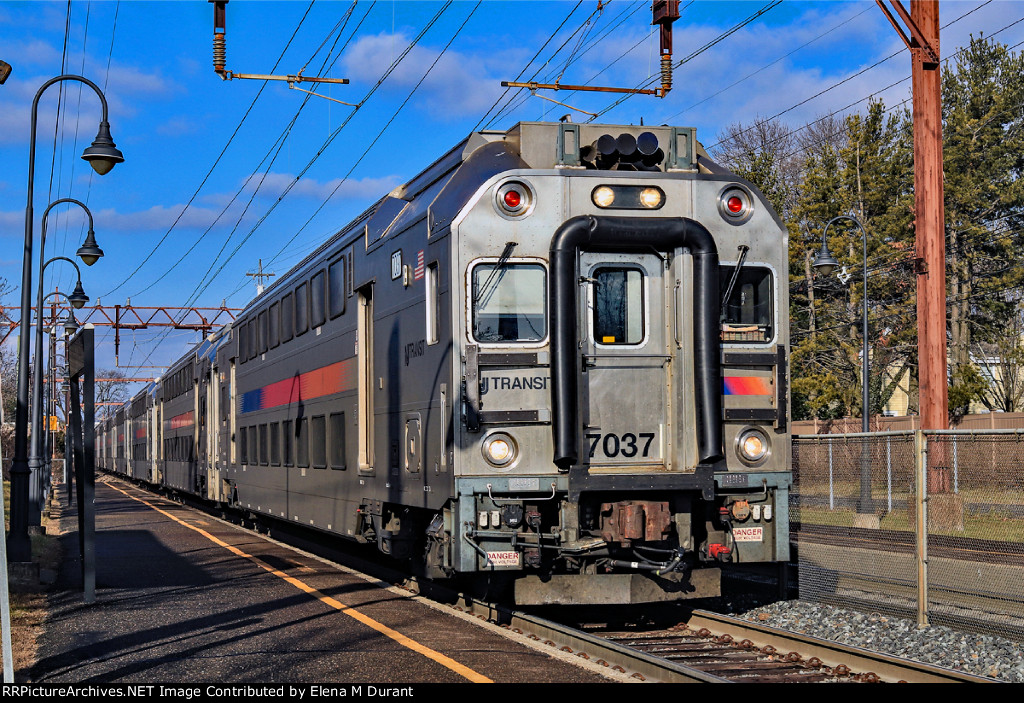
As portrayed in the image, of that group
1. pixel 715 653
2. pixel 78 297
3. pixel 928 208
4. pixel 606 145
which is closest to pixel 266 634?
pixel 715 653

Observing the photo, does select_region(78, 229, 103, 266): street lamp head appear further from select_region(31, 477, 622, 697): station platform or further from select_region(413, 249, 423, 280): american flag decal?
select_region(413, 249, 423, 280): american flag decal

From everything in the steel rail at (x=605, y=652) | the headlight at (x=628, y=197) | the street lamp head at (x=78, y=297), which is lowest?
the steel rail at (x=605, y=652)

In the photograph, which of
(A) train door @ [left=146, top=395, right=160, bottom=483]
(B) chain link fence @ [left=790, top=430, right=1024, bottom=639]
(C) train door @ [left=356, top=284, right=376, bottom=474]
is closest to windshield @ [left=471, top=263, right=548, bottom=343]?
(C) train door @ [left=356, top=284, right=376, bottom=474]

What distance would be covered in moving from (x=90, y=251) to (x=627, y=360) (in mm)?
15875

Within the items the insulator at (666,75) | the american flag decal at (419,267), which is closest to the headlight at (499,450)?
the american flag decal at (419,267)

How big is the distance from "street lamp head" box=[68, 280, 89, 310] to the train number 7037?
22298 millimetres

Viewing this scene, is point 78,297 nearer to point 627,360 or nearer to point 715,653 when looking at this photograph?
point 627,360

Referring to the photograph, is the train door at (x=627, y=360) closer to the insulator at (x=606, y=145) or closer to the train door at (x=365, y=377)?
the insulator at (x=606, y=145)

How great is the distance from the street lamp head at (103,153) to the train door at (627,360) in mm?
7714

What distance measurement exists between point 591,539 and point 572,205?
109 inches

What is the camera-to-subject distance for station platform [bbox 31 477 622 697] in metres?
8.28

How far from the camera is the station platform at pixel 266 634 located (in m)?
8.28

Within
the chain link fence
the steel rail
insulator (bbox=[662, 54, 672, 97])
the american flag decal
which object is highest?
insulator (bbox=[662, 54, 672, 97])
